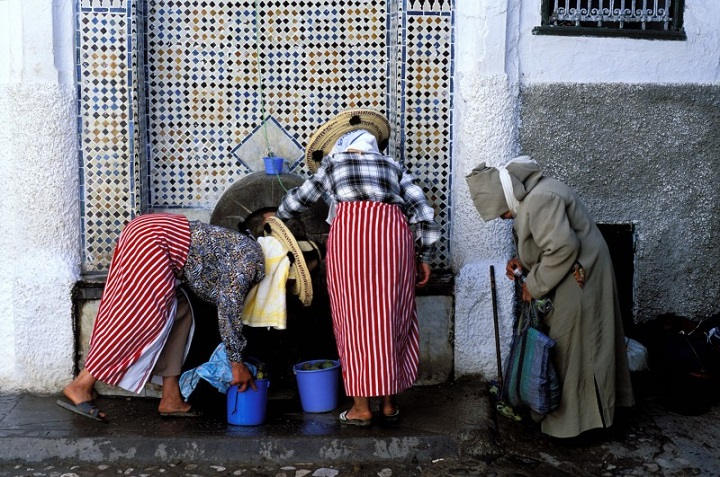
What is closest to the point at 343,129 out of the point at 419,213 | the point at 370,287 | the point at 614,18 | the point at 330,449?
the point at 419,213

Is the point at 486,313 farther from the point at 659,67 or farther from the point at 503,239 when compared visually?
the point at 659,67

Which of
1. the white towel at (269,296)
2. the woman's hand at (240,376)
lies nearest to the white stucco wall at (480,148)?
the white towel at (269,296)

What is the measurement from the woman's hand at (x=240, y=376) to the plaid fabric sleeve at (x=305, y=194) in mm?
866

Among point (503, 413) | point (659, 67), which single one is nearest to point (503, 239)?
point (503, 413)

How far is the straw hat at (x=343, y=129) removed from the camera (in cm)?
469

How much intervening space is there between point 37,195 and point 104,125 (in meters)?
0.55

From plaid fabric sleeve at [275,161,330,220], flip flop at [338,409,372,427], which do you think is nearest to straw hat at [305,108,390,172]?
plaid fabric sleeve at [275,161,330,220]

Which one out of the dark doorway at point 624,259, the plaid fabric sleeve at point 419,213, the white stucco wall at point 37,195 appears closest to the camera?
the plaid fabric sleeve at point 419,213

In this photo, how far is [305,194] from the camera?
15.5 ft

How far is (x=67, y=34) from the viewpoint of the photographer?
4965 millimetres

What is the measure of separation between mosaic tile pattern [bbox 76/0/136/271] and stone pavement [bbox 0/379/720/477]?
1100 millimetres

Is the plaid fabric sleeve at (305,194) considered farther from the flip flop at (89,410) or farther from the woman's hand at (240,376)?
the flip flop at (89,410)

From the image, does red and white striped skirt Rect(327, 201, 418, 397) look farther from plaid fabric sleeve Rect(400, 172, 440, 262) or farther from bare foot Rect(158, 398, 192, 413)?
bare foot Rect(158, 398, 192, 413)

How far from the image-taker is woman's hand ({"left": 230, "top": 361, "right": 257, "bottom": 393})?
4.47m
